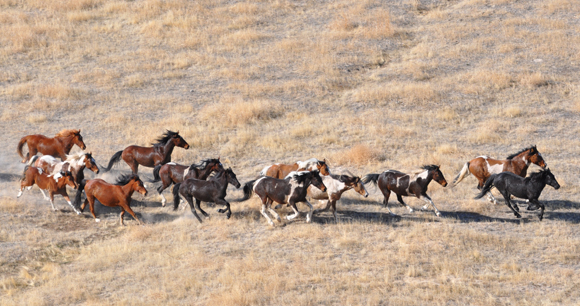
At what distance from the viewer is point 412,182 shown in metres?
15.3

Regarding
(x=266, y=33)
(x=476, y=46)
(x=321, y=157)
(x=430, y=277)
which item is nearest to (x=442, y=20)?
(x=476, y=46)

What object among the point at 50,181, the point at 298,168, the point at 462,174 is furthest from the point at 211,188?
the point at 462,174

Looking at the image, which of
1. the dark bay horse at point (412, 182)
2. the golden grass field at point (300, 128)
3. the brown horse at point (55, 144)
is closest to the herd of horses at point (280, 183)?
the dark bay horse at point (412, 182)

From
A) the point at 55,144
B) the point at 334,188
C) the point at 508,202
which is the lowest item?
the point at 508,202

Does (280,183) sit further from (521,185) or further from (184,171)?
(521,185)

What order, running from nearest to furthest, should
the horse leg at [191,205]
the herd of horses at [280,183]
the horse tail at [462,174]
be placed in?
1. the herd of horses at [280,183]
2. the horse leg at [191,205]
3. the horse tail at [462,174]

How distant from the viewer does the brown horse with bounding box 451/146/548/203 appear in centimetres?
1605

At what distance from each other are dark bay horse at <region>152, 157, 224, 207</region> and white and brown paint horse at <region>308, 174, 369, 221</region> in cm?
247

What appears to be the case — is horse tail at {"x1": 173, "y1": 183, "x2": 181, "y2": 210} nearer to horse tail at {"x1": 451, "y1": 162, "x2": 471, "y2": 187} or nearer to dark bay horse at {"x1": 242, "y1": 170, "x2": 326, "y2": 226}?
dark bay horse at {"x1": 242, "y1": 170, "x2": 326, "y2": 226}

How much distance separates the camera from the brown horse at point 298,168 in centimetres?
1584

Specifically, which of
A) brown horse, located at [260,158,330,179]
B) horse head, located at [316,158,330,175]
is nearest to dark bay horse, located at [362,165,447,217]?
horse head, located at [316,158,330,175]

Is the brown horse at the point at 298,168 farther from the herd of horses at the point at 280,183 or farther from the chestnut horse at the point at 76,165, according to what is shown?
the chestnut horse at the point at 76,165

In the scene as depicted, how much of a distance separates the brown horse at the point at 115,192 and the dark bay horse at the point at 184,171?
1.30m

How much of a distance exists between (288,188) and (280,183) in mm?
252
